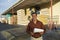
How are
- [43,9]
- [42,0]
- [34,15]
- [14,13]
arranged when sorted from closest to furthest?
[34,15] → [42,0] → [43,9] → [14,13]

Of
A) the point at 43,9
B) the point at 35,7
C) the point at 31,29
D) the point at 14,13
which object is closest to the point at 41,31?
the point at 31,29

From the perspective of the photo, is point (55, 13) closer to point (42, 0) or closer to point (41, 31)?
point (42, 0)

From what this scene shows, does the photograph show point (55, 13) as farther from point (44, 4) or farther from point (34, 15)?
point (34, 15)

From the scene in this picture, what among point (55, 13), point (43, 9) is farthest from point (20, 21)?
point (55, 13)

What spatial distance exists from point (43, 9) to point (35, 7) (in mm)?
3243

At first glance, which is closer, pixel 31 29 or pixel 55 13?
pixel 31 29

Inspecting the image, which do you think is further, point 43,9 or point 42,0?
point 43,9

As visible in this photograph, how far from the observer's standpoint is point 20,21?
35625 mm

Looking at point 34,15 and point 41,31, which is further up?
point 34,15

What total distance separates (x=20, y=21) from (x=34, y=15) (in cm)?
2807

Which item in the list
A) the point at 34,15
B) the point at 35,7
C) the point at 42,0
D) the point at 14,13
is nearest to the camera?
the point at 34,15

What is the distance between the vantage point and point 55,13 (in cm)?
2783

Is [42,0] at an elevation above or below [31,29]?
above

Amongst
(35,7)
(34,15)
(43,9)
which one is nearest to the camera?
(34,15)
